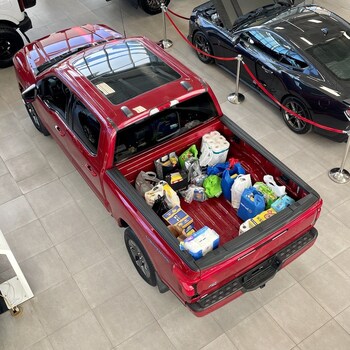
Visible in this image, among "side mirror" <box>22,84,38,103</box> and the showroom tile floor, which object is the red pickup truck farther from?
the showroom tile floor

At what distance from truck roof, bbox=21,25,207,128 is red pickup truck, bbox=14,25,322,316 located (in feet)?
0.04

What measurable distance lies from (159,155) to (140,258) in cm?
113

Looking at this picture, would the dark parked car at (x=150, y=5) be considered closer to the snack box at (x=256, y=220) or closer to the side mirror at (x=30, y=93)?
the side mirror at (x=30, y=93)

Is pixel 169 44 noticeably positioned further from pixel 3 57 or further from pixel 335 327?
pixel 335 327

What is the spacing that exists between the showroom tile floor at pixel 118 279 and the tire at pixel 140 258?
6.6 inches

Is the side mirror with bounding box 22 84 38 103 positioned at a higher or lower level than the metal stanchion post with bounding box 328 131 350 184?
higher

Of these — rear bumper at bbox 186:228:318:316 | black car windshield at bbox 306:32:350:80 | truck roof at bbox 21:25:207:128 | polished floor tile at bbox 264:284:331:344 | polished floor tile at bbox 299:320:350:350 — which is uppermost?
truck roof at bbox 21:25:207:128

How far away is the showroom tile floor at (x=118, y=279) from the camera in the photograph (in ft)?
13.5

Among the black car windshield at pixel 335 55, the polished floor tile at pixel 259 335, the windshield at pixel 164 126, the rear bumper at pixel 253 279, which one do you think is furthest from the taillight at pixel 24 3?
the polished floor tile at pixel 259 335

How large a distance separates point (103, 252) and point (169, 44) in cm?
499

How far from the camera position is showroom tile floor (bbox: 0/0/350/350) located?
4.12m

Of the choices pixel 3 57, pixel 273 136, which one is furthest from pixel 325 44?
pixel 3 57

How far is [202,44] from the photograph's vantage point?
7.61m

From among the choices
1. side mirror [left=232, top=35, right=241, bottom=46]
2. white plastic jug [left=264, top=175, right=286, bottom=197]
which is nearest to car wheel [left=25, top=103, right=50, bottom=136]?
side mirror [left=232, top=35, right=241, bottom=46]
